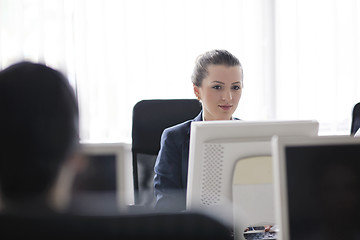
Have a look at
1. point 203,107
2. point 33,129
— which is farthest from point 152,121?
point 33,129

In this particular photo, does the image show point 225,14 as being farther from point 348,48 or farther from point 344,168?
point 344,168

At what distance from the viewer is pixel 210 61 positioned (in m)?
2.17

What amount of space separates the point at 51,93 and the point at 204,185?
0.72m

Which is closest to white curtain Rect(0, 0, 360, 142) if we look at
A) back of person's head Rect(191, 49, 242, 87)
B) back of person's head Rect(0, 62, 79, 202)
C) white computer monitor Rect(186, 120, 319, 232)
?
back of person's head Rect(191, 49, 242, 87)

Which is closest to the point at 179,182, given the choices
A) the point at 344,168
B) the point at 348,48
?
the point at 344,168

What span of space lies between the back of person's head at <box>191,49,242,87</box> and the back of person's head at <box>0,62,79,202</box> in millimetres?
1524

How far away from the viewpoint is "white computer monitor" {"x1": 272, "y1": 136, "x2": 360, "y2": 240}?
41.1 inches

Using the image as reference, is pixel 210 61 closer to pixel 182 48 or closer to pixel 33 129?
pixel 182 48

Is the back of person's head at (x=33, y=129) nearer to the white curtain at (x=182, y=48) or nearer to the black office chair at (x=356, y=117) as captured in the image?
the black office chair at (x=356, y=117)

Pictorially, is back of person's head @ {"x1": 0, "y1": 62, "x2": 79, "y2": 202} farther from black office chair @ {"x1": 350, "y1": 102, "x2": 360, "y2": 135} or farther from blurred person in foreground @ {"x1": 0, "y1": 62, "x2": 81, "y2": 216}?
black office chair @ {"x1": 350, "y1": 102, "x2": 360, "y2": 135}

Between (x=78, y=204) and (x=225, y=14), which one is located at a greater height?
(x=225, y=14)

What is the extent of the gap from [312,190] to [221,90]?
114 cm

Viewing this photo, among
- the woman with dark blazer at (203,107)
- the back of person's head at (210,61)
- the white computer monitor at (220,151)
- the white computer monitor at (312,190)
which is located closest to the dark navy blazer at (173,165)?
the woman with dark blazer at (203,107)

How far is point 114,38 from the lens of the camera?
324 centimetres
